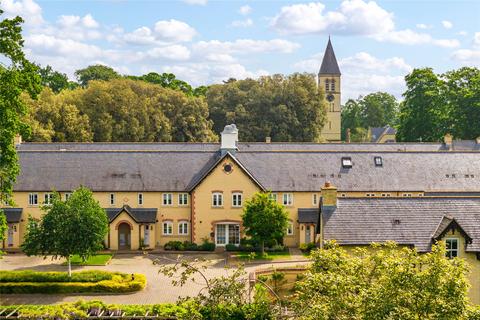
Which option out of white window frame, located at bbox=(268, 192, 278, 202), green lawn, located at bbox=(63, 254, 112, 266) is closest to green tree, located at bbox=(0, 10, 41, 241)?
green lawn, located at bbox=(63, 254, 112, 266)

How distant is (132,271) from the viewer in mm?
45469

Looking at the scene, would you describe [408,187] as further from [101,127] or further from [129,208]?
[101,127]

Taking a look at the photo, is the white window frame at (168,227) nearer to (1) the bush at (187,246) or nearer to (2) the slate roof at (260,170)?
(1) the bush at (187,246)

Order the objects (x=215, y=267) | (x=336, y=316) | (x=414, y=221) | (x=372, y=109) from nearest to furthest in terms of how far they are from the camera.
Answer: (x=336, y=316) → (x=414, y=221) → (x=215, y=267) → (x=372, y=109)

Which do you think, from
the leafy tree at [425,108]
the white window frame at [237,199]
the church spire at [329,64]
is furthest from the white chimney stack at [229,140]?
the church spire at [329,64]

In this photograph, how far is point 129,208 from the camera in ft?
176

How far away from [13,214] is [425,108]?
2441 inches

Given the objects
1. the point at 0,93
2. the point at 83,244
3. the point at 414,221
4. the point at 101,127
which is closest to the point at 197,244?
the point at 83,244

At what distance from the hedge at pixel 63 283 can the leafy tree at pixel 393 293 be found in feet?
69.0

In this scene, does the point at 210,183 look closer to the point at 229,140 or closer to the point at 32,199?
the point at 229,140

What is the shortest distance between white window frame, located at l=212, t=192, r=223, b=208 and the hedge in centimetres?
1325

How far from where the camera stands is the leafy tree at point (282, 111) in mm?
94438

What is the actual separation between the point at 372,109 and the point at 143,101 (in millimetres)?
83803

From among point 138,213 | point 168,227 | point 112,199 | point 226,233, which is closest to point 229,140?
point 226,233
